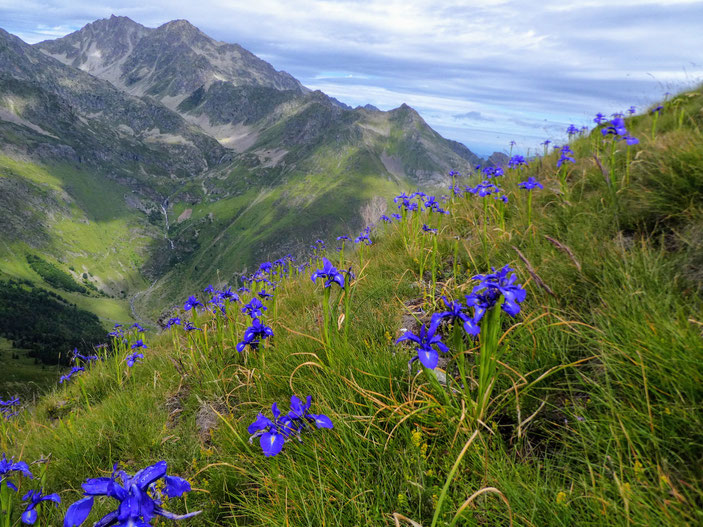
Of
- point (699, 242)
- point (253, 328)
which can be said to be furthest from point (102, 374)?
point (699, 242)

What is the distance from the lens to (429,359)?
1904mm

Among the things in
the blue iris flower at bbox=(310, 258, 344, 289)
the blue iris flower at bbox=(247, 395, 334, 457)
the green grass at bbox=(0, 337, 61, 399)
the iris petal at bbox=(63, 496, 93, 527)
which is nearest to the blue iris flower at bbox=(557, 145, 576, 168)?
the blue iris flower at bbox=(310, 258, 344, 289)

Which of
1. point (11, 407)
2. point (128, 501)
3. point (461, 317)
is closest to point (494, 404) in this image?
point (461, 317)

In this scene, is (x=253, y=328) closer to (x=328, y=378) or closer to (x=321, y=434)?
(x=328, y=378)

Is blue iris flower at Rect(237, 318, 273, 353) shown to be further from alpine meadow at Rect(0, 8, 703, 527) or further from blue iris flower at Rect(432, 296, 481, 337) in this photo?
blue iris flower at Rect(432, 296, 481, 337)

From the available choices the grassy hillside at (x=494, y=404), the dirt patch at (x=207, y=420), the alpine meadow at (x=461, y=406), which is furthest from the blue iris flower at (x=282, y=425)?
the dirt patch at (x=207, y=420)

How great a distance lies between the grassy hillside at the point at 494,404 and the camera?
1.79m

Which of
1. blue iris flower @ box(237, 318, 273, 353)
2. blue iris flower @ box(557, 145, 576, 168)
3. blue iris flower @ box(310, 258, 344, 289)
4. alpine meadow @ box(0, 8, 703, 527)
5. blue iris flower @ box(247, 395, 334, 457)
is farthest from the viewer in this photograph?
blue iris flower @ box(557, 145, 576, 168)

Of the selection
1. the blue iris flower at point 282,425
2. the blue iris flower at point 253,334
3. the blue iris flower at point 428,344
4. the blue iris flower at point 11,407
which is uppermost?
the blue iris flower at point 428,344

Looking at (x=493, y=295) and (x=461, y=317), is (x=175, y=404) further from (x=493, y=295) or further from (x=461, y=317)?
(x=493, y=295)

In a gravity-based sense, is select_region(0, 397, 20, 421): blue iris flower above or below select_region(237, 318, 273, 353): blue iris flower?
below

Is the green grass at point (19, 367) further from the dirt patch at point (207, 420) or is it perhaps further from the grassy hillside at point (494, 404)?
the grassy hillside at point (494, 404)

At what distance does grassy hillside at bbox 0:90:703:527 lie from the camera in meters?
1.79

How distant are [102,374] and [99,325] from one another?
216650 millimetres
